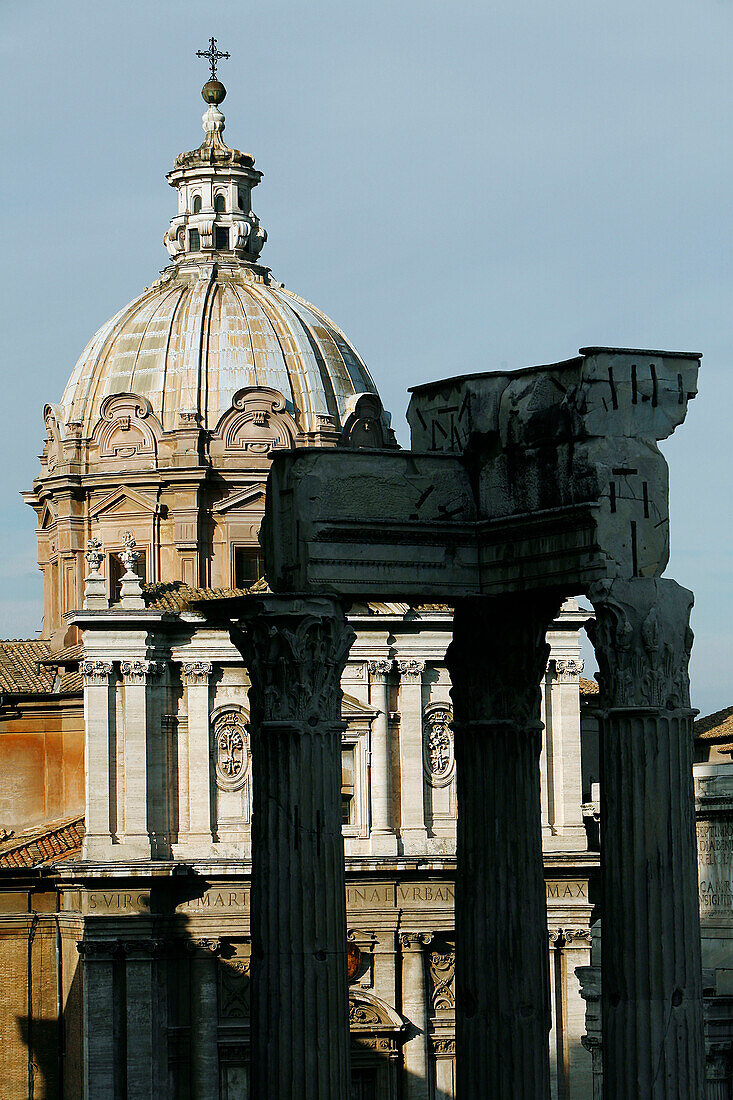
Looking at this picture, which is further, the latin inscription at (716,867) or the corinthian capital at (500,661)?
the latin inscription at (716,867)

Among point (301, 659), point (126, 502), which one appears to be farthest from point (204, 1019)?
point (301, 659)

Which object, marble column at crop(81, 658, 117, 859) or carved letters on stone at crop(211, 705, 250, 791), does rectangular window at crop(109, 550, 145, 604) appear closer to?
marble column at crop(81, 658, 117, 859)

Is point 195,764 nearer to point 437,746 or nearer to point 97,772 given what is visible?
point 97,772

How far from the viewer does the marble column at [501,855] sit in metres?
19.2

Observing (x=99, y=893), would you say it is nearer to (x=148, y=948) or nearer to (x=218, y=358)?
(x=148, y=948)

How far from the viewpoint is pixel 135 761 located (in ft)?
169

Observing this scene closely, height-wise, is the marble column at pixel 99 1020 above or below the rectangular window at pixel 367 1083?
above

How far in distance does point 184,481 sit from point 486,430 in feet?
131

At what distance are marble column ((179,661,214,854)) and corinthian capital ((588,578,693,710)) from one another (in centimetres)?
3456

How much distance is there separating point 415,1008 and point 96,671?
984 centimetres

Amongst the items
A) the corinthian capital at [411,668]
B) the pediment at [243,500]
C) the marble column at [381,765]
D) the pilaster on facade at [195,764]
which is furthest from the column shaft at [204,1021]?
the pediment at [243,500]

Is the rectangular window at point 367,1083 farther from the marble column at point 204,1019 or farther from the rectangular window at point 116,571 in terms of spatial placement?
the rectangular window at point 116,571

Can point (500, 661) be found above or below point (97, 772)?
below

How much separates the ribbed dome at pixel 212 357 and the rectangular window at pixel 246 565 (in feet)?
11.0
